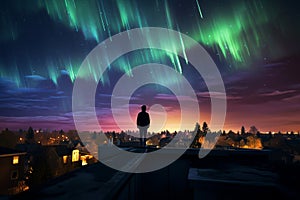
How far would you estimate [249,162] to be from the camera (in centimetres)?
773

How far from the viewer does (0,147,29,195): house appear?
26.2m

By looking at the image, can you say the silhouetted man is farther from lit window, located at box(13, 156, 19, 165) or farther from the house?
lit window, located at box(13, 156, 19, 165)

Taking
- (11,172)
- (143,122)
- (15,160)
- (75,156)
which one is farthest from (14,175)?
(143,122)

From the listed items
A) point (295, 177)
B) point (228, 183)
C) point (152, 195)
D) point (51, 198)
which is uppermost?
point (51, 198)

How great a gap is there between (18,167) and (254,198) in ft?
116

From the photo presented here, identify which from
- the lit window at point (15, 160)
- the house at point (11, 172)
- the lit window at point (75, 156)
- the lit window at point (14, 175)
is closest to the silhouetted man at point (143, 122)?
the house at point (11, 172)

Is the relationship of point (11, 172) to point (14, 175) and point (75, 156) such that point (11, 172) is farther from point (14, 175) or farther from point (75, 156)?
point (75, 156)

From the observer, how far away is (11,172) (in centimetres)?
2753

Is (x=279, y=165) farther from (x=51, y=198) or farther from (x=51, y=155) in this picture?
(x=51, y=155)

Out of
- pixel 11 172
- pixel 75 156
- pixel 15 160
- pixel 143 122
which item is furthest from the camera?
pixel 75 156

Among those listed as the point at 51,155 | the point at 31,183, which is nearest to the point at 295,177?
the point at 31,183

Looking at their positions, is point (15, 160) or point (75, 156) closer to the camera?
point (15, 160)

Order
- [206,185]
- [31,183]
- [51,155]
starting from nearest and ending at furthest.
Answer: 1. [206,185]
2. [31,183]
3. [51,155]

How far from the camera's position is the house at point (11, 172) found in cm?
2622
